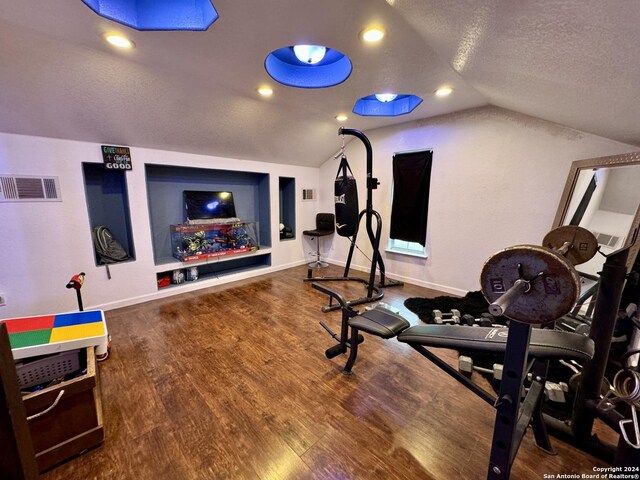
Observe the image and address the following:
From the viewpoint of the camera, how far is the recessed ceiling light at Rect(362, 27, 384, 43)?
1661mm

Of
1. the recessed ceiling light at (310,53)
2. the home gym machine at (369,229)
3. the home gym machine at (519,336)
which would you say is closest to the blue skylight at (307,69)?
the recessed ceiling light at (310,53)

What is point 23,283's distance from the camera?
8.61 feet

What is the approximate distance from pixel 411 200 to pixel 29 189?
4.60 m

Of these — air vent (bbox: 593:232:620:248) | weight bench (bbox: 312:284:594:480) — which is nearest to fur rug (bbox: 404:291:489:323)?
air vent (bbox: 593:232:620:248)

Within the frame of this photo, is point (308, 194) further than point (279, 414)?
Yes

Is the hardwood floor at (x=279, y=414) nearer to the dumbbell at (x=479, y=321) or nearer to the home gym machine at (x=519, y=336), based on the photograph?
the home gym machine at (x=519, y=336)

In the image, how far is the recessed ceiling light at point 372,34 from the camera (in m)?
1.66

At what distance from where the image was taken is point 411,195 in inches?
158

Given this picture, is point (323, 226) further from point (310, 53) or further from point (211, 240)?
point (310, 53)

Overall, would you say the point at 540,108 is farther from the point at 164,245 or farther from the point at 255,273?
the point at 164,245

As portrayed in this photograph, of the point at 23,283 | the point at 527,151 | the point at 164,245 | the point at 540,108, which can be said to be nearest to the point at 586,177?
the point at 527,151

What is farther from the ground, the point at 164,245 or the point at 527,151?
the point at 527,151

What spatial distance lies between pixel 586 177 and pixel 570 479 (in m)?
2.63

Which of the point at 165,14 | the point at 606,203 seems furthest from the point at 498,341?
the point at 165,14
